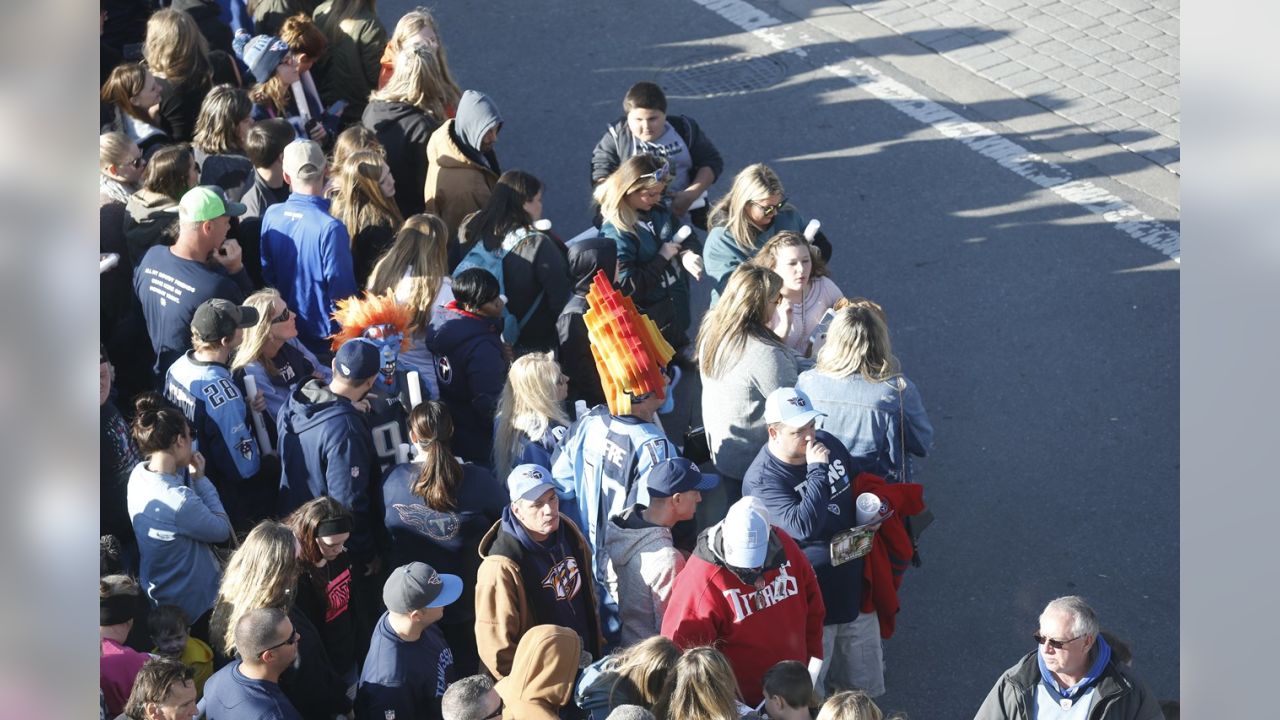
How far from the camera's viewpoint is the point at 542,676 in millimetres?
4359

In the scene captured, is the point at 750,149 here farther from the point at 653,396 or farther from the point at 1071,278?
the point at 653,396

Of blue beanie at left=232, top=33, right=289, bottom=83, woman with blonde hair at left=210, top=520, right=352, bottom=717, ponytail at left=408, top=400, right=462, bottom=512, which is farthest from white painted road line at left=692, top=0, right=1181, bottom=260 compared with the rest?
woman with blonde hair at left=210, top=520, right=352, bottom=717

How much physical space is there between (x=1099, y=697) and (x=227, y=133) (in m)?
5.12

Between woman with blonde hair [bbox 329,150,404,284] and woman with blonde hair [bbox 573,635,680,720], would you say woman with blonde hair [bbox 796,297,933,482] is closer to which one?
woman with blonde hair [bbox 573,635,680,720]

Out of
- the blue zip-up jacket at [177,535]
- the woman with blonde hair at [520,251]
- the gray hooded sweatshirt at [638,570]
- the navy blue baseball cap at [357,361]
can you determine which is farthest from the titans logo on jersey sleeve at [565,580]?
the woman with blonde hair at [520,251]

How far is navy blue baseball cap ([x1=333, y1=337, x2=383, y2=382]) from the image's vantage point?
536 cm

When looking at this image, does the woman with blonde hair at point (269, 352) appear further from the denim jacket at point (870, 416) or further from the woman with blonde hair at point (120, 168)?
the denim jacket at point (870, 416)

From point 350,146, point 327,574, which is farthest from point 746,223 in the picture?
point 327,574

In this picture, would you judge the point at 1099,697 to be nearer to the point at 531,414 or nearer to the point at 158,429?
the point at 531,414

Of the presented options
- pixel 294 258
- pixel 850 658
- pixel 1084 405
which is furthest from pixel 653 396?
pixel 1084 405

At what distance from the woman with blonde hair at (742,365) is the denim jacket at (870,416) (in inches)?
8.2

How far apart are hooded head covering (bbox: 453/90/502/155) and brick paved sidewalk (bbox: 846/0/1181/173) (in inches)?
185
